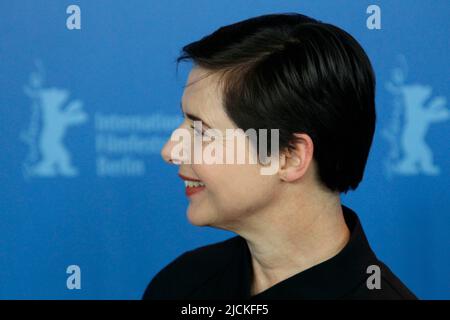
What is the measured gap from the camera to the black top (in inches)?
43.2

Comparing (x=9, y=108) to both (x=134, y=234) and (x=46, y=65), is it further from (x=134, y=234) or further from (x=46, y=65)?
(x=134, y=234)

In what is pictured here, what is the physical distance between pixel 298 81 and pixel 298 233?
0.79 ft

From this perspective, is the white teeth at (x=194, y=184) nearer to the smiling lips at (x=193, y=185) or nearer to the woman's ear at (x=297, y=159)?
the smiling lips at (x=193, y=185)

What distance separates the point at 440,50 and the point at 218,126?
3.70 ft

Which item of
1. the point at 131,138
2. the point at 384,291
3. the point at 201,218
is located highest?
the point at 131,138

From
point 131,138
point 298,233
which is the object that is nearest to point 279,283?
point 298,233

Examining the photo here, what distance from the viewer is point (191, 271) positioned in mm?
1308

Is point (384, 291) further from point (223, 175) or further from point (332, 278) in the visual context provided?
point (223, 175)

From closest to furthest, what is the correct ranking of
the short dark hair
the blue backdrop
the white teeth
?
the short dark hair
the white teeth
the blue backdrop

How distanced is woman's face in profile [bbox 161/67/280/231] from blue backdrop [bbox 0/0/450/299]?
2.78 ft

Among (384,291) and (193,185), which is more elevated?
(193,185)

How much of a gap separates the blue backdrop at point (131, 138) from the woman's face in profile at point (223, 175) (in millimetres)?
846

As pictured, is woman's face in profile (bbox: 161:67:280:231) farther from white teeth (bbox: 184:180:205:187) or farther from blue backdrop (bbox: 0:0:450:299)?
blue backdrop (bbox: 0:0:450:299)

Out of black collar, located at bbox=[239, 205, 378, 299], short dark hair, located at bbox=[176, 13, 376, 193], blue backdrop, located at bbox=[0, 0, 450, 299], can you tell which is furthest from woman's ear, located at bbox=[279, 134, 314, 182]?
blue backdrop, located at bbox=[0, 0, 450, 299]
